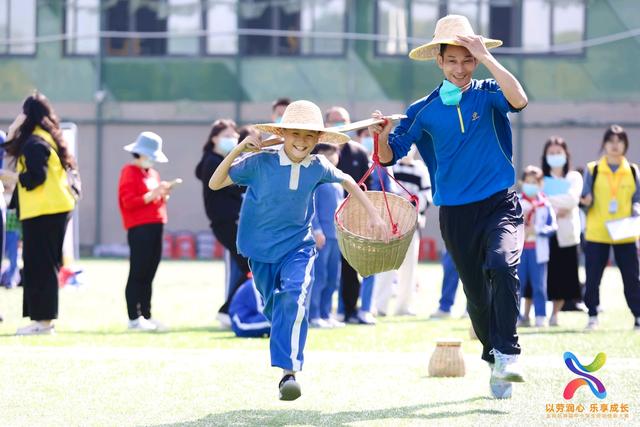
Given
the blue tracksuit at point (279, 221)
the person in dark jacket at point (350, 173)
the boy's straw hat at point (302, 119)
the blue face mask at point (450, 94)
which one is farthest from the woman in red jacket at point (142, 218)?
the blue face mask at point (450, 94)

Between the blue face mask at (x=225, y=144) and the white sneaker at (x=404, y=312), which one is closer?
the blue face mask at (x=225, y=144)

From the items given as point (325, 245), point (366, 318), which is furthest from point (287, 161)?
point (366, 318)

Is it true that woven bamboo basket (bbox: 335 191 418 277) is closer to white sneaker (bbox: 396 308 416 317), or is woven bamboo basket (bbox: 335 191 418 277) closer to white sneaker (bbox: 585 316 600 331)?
white sneaker (bbox: 585 316 600 331)

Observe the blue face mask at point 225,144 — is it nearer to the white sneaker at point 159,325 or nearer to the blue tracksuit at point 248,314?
the blue tracksuit at point 248,314

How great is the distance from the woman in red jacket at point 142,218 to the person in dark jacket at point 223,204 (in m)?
0.45

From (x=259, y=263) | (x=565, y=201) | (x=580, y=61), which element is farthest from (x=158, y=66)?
(x=259, y=263)

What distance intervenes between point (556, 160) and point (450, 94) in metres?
6.88

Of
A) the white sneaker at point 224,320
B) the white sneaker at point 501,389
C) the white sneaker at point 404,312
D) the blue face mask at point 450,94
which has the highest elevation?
the blue face mask at point 450,94

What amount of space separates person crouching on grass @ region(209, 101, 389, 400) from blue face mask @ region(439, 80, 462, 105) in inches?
30.6

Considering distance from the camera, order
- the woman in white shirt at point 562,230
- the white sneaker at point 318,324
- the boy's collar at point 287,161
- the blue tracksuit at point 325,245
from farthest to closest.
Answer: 1. the woman in white shirt at point 562,230
2. the blue tracksuit at point 325,245
3. the white sneaker at point 318,324
4. the boy's collar at point 287,161

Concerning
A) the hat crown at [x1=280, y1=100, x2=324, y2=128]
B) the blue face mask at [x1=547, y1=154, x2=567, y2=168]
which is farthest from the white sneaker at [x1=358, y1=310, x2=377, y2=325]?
the hat crown at [x1=280, y1=100, x2=324, y2=128]

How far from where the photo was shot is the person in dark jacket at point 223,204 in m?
14.6

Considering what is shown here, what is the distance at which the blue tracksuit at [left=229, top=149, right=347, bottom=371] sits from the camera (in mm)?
9047

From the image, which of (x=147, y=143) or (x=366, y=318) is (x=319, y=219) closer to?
(x=366, y=318)
